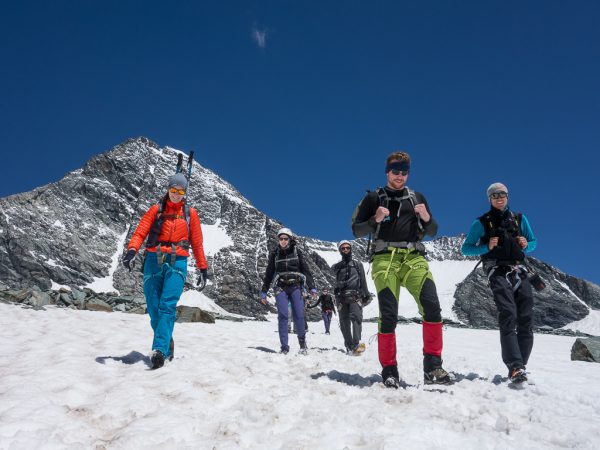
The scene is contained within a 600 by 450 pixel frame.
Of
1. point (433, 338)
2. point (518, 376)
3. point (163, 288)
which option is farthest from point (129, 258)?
point (518, 376)

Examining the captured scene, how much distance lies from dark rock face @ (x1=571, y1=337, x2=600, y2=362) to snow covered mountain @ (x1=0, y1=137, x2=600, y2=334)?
104475 millimetres

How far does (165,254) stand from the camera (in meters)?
6.62

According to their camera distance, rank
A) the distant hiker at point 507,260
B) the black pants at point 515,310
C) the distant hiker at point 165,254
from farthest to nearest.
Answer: the distant hiker at point 165,254, the distant hiker at point 507,260, the black pants at point 515,310

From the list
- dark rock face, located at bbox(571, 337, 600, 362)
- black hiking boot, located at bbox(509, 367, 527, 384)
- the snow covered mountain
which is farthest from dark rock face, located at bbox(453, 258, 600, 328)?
black hiking boot, located at bbox(509, 367, 527, 384)

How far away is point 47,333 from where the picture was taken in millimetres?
8867

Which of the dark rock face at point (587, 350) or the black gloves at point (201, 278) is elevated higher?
the black gloves at point (201, 278)

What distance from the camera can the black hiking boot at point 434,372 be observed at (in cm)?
507

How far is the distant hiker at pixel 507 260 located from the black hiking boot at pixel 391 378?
169 cm

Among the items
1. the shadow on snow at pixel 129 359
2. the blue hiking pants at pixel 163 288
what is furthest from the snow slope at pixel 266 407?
the blue hiking pants at pixel 163 288

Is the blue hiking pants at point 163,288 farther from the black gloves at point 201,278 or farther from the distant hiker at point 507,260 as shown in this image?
the distant hiker at point 507,260

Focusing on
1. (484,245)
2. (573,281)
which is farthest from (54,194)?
(573,281)

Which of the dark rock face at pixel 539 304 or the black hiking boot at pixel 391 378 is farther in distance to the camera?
the dark rock face at pixel 539 304

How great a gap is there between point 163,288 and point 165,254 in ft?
1.81

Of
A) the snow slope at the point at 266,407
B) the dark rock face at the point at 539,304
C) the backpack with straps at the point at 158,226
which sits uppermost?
the dark rock face at the point at 539,304
